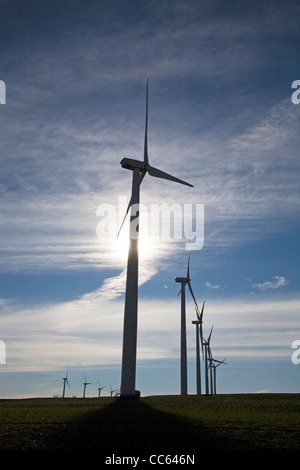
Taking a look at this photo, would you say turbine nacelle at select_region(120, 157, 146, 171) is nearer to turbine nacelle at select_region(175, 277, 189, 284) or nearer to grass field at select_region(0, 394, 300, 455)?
grass field at select_region(0, 394, 300, 455)

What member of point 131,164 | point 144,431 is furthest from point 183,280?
point 144,431

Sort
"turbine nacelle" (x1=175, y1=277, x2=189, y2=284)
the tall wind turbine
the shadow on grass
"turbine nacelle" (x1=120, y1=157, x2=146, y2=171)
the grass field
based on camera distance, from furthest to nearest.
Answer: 1. "turbine nacelle" (x1=175, y1=277, x2=189, y2=284)
2. "turbine nacelle" (x1=120, y1=157, x2=146, y2=171)
3. the tall wind turbine
4. the grass field
5. the shadow on grass

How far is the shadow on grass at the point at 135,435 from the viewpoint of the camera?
101ft

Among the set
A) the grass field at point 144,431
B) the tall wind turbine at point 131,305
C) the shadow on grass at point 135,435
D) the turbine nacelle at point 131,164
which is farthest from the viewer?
the turbine nacelle at point 131,164

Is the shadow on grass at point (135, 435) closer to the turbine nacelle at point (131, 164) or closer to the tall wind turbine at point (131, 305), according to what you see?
the tall wind turbine at point (131, 305)

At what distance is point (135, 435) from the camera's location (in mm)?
34219

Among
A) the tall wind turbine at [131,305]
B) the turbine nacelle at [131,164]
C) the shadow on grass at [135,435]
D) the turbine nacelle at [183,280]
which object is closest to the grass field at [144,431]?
the shadow on grass at [135,435]

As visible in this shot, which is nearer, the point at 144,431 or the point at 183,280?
the point at 144,431

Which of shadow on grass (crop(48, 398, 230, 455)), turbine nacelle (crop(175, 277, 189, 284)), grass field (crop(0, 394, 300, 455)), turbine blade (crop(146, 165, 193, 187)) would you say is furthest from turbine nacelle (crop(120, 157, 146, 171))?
turbine nacelle (crop(175, 277, 189, 284))

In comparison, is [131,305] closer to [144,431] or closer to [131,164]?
[131,164]

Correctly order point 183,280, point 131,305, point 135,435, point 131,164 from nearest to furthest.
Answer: point 135,435
point 131,305
point 131,164
point 183,280

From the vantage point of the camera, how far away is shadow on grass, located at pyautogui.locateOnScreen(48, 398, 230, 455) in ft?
101
